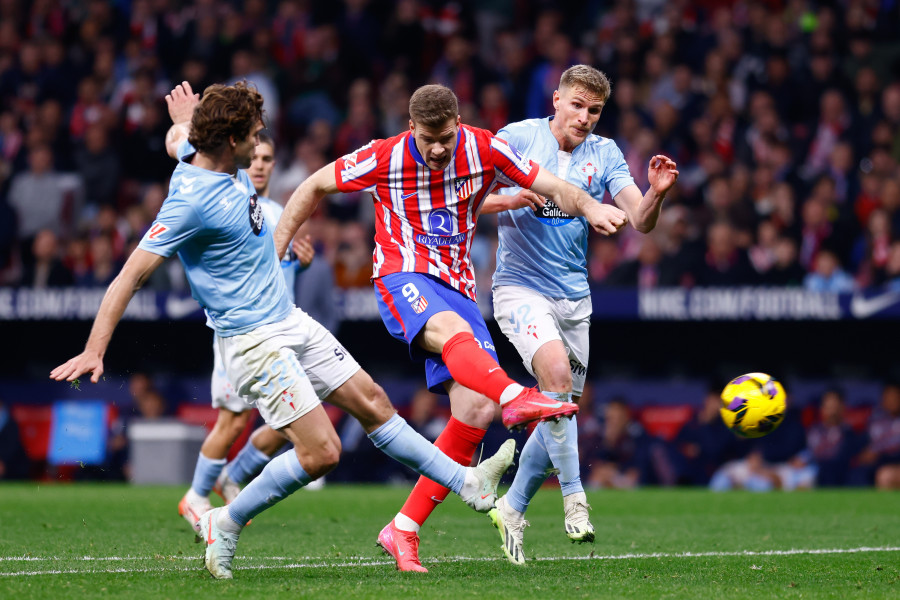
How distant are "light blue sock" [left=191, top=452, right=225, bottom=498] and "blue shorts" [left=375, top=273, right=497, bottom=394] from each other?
2.43 m

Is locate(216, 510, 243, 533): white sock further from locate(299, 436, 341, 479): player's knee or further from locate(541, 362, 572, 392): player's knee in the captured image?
locate(541, 362, 572, 392): player's knee

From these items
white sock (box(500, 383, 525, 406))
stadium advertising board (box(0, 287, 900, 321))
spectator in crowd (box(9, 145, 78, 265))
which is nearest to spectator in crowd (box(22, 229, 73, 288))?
stadium advertising board (box(0, 287, 900, 321))

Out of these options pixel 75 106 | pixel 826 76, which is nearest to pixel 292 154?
pixel 75 106

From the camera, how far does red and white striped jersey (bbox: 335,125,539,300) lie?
6.02 meters

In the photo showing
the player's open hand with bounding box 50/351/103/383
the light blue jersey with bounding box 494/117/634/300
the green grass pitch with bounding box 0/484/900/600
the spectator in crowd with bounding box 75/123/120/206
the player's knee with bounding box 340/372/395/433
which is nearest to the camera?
the player's open hand with bounding box 50/351/103/383

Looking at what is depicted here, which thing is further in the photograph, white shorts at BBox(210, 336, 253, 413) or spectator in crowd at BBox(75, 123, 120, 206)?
spectator in crowd at BBox(75, 123, 120, 206)

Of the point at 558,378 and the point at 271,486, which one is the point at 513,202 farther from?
the point at 271,486

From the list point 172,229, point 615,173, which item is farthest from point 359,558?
point 615,173

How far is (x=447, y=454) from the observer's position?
605 cm

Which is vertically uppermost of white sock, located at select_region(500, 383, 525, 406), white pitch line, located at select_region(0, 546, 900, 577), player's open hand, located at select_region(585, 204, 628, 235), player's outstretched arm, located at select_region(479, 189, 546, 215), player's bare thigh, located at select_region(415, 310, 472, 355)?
player's outstretched arm, located at select_region(479, 189, 546, 215)

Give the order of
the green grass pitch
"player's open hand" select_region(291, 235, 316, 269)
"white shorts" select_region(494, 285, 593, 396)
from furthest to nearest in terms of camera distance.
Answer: "player's open hand" select_region(291, 235, 316, 269) < "white shorts" select_region(494, 285, 593, 396) < the green grass pitch

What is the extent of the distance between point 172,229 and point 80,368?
28.6 inches

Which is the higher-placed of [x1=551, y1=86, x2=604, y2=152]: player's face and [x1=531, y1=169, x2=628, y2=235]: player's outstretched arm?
[x1=551, y1=86, x2=604, y2=152]: player's face

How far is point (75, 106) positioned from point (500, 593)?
13.7m
